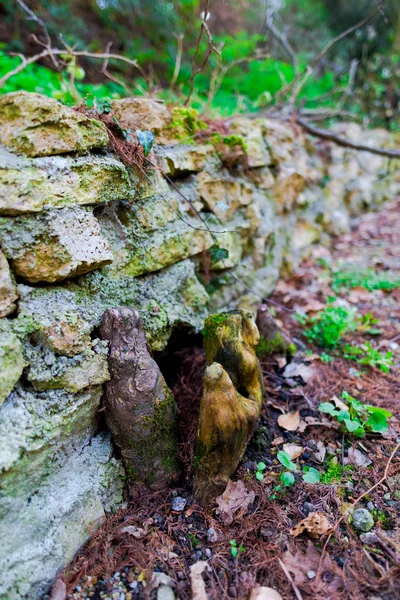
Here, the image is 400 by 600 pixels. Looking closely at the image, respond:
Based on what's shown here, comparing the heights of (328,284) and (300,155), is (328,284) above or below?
below

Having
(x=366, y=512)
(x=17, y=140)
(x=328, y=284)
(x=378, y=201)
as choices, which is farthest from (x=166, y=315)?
(x=378, y=201)

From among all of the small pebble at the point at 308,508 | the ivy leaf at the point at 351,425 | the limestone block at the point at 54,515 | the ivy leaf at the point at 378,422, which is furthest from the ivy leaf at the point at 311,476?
the limestone block at the point at 54,515

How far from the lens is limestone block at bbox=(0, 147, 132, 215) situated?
60.1 inches

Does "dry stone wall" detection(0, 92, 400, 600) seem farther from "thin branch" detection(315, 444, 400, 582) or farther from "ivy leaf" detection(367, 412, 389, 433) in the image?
"ivy leaf" detection(367, 412, 389, 433)

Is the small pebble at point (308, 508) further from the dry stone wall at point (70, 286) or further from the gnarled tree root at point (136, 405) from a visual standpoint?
the dry stone wall at point (70, 286)

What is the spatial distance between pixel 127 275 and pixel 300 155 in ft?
10.6

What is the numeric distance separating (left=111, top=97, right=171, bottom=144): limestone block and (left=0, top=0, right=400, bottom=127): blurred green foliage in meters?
0.80

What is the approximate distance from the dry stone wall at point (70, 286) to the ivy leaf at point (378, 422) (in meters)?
1.23

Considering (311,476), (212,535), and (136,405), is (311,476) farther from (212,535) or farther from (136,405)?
(136,405)

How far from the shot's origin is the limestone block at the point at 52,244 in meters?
1.57

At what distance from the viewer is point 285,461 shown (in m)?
1.90

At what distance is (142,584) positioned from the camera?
1.49 metres

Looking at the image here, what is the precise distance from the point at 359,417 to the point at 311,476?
54 centimetres

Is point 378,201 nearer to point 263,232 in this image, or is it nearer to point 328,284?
point 328,284
